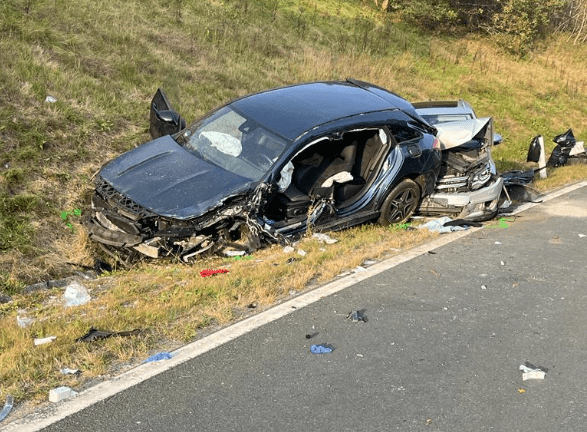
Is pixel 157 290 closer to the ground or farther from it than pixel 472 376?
closer to the ground

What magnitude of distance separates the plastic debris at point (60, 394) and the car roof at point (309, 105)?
4.37m

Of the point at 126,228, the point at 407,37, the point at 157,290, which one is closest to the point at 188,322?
the point at 157,290

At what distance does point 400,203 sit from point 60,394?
5729 mm

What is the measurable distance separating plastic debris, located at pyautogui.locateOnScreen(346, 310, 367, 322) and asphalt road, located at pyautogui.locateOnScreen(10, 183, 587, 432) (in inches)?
2.3

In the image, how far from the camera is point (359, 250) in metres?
8.15

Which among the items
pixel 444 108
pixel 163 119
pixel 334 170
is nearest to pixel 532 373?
pixel 334 170

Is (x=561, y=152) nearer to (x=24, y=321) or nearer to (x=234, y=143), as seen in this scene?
(x=234, y=143)

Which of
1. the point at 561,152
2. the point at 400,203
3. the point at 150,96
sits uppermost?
the point at 400,203

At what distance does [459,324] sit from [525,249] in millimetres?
2797

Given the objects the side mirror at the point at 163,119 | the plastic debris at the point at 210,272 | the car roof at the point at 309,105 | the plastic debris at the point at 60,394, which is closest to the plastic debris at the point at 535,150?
the car roof at the point at 309,105

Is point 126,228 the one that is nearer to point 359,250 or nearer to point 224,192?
point 224,192

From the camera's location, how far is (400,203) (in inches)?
373

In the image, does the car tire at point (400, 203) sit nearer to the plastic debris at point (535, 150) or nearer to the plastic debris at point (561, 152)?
the plastic debris at point (535, 150)

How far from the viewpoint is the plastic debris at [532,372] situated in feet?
17.9
